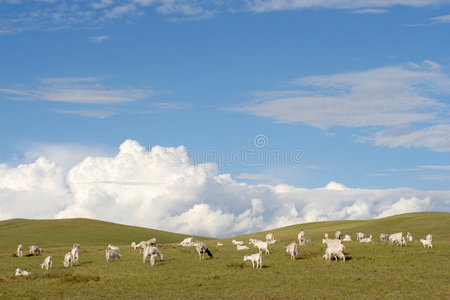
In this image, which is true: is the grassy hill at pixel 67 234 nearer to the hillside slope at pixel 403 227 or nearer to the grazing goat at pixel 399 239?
the hillside slope at pixel 403 227

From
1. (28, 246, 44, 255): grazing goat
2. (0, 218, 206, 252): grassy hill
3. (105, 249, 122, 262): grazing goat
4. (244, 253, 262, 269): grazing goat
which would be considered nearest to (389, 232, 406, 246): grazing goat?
(244, 253, 262, 269): grazing goat

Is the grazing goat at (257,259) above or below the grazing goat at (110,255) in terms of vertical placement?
below

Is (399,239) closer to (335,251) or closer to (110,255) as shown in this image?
(335,251)

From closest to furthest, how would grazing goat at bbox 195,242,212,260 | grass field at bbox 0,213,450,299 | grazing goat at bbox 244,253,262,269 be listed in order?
grass field at bbox 0,213,450,299
grazing goat at bbox 244,253,262,269
grazing goat at bbox 195,242,212,260

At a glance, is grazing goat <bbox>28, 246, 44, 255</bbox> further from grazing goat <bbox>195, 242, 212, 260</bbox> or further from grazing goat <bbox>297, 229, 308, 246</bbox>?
grazing goat <bbox>297, 229, 308, 246</bbox>


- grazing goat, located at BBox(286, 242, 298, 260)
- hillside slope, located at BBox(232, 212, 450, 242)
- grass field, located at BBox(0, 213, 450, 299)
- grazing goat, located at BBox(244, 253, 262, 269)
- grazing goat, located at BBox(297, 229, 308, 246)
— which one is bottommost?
grass field, located at BBox(0, 213, 450, 299)

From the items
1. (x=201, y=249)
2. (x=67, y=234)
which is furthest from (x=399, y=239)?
(x=67, y=234)

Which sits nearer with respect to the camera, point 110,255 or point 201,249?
Result: point 201,249

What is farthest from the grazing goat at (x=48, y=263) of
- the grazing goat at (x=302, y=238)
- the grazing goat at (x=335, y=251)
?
the grazing goat at (x=302, y=238)

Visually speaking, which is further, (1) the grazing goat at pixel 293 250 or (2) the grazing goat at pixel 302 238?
(2) the grazing goat at pixel 302 238

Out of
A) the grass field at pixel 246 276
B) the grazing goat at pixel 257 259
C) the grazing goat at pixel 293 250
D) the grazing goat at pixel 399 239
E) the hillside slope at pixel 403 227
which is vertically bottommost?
the grass field at pixel 246 276

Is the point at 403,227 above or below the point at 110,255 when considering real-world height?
above

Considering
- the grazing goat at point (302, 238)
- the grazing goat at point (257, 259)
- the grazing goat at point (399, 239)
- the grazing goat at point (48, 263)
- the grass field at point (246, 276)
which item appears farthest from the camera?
the grazing goat at point (302, 238)

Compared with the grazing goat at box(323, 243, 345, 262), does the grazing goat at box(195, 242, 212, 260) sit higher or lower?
higher
